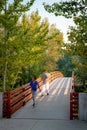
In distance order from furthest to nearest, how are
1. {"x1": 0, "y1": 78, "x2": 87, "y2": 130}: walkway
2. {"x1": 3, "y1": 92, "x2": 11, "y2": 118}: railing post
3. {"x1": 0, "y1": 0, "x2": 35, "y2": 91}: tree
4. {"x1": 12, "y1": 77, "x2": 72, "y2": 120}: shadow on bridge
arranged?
{"x1": 0, "y1": 0, "x2": 35, "y2": 91}: tree < {"x1": 3, "y1": 92, "x2": 11, "y2": 118}: railing post < {"x1": 12, "y1": 77, "x2": 72, "y2": 120}: shadow on bridge < {"x1": 0, "y1": 78, "x2": 87, "y2": 130}: walkway

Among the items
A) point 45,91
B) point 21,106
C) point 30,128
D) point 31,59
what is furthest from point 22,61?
point 30,128

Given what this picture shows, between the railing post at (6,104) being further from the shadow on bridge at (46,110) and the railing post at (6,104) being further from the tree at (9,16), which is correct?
the tree at (9,16)

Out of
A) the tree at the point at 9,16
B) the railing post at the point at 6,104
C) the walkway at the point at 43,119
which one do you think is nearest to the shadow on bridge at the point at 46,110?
the walkway at the point at 43,119

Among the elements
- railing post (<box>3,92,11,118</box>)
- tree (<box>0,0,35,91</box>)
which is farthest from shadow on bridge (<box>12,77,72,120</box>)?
tree (<box>0,0,35,91</box>)

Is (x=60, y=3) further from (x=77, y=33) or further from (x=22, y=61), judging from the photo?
(x=22, y=61)

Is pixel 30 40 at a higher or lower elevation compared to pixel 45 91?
higher

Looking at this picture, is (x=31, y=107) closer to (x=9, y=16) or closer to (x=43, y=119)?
(x=43, y=119)

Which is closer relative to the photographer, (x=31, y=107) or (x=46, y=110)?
(x=46, y=110)

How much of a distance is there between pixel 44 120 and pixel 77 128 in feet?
6.68

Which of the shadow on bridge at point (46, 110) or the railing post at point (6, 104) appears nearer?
the shadow on bridge at point (46, 110)

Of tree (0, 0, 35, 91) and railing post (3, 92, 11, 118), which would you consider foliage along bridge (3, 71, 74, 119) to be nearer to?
railing post (3, 92, 11, 118)

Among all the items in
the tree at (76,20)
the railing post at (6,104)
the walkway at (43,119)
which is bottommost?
the walkway at (43,119)

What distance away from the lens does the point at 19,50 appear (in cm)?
1858

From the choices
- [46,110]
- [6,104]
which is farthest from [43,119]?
[6,104]
